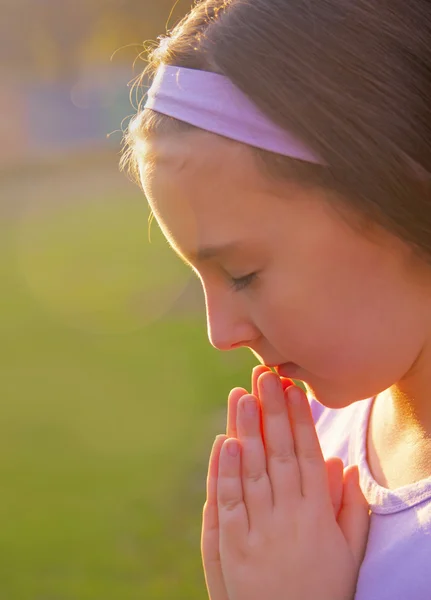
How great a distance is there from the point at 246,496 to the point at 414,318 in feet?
1.84

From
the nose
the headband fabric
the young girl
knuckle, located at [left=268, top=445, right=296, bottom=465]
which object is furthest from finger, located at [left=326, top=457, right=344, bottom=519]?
the headband fabric

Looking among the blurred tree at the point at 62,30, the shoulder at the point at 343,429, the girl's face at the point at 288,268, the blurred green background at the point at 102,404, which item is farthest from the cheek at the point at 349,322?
the blurred tree at the point at 62,30

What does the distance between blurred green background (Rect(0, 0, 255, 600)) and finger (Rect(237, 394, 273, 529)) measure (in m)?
2.31

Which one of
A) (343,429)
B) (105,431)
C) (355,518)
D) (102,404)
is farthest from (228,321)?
(102,404)

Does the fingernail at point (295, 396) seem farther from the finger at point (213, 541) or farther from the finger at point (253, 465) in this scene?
the finger at point (213, 541)

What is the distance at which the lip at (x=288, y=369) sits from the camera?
1.97m

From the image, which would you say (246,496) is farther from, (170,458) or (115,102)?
(115,102)

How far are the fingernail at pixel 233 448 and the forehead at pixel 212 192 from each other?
471 millimetres

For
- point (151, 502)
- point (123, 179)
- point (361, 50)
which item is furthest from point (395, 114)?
point (123, 179)

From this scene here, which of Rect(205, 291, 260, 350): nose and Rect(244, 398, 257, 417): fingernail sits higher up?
Rect(205, 291, 260, 350): nose

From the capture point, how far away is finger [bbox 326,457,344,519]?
194cm

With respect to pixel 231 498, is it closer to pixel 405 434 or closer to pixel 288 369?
pixel 288 369

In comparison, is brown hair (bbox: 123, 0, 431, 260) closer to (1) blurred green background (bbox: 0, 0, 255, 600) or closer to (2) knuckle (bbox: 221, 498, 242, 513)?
(2) knuckle (bbox: 221, 498, 242, 513)

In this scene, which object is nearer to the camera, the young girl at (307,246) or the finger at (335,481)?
the young girl at (307,246)
